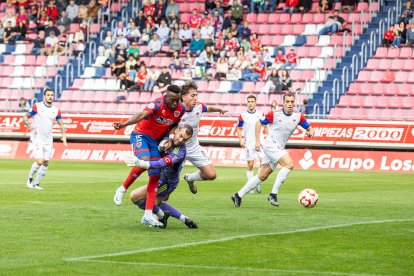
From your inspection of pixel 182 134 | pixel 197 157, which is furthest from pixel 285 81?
pixel 182 134

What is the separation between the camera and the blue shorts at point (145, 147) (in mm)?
15555

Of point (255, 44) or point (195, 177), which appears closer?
point (195, 177)

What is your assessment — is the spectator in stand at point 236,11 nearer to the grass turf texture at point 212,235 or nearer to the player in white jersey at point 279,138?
the grass turf texture at point 212,235

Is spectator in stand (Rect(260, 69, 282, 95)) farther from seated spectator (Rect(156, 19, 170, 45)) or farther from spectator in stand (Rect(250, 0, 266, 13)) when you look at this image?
seated spectator (Rect(156, 19, 170, 45))

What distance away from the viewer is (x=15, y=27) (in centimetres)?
5253

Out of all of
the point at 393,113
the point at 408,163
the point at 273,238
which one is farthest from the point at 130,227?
the point at 393,113

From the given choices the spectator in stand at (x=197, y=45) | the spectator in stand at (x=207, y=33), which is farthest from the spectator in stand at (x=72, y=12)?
the spectator in stand at (x=197, y=45)

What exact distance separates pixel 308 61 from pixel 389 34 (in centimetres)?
372

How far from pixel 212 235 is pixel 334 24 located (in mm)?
32058

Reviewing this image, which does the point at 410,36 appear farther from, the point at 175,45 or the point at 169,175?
the point at 169,175

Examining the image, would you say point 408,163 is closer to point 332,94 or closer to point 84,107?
point 332,94

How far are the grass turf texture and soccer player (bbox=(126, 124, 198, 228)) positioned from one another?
25cm

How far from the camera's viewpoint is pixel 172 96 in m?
15.5

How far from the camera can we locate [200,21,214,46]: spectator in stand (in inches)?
1853
